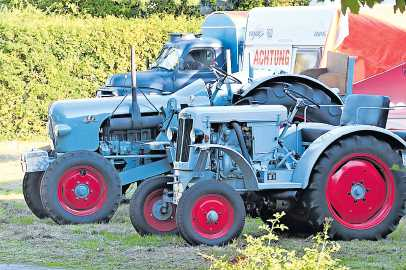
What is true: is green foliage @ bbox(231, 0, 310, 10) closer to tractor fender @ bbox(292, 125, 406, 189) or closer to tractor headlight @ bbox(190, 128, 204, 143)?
tractor fender @ bbox(292, 125, 406, 189)

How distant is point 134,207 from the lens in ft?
34.0

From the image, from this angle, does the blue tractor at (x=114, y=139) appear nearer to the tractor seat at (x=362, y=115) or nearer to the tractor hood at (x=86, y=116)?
the tractor hood at (x=86, y=116)

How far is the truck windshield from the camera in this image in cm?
2050

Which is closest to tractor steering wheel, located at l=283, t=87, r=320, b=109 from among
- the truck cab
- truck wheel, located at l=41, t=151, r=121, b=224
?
truck wheel, located at l=41, t=151, r=121, b=224

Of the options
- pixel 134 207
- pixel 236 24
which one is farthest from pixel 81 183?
pixel 236 24

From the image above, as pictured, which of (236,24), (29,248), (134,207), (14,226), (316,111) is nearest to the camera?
(29,248)

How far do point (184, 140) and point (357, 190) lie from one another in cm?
172

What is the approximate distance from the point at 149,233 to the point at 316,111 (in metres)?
2.94

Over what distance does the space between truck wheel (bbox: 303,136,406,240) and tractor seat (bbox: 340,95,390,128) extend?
1.42 ft

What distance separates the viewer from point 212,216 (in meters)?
9.43

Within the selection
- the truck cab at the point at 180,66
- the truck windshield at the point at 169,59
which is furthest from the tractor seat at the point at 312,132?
the truck windshield at the point at 169,59

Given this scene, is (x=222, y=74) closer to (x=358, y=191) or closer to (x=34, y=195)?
(x=34, y=195)

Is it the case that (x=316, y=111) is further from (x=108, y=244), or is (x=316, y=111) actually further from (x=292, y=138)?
(x=108, y=244)

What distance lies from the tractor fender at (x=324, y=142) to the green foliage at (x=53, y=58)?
50.0 feet
